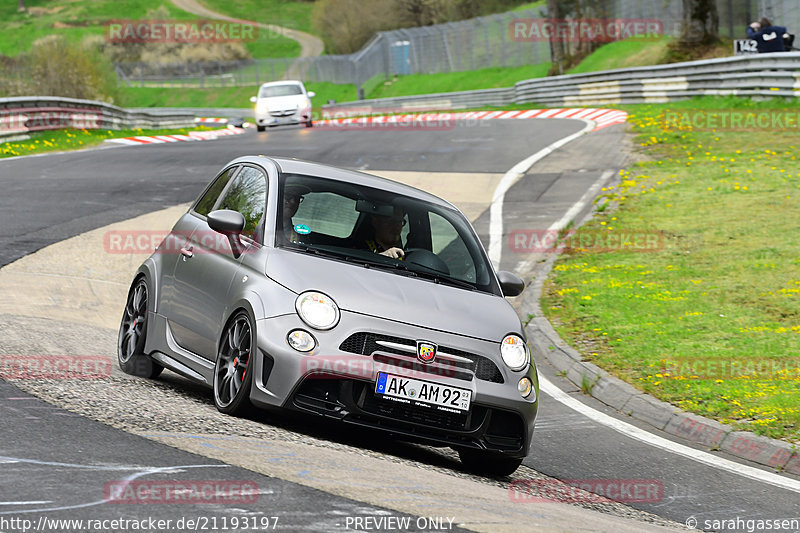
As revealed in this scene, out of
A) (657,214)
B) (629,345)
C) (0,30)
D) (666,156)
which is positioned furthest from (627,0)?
(0,30)

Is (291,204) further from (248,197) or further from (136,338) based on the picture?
(136,338)

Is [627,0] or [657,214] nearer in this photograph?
[657,214]

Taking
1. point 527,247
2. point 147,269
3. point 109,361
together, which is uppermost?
point 147,269

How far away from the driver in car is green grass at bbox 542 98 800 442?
9.73 feet

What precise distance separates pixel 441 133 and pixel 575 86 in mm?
11943

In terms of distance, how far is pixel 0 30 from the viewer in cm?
12631

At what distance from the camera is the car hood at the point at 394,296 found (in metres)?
6.50

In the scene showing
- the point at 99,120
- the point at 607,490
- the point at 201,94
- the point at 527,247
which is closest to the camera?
the point at 607,490

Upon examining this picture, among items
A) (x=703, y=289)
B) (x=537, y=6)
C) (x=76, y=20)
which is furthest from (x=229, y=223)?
(x=76, y=20)

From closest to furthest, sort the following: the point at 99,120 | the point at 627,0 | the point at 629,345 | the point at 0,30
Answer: the point at 629,345
the point at 99,120
the point at 627,0
the point at 0,30

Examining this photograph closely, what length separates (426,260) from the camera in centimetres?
749

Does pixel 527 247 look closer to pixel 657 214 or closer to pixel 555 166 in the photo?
pixel 657 214

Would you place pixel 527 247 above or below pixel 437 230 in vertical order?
below

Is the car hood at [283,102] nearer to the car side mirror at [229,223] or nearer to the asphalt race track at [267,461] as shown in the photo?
the asphalt race track at [267,461]
